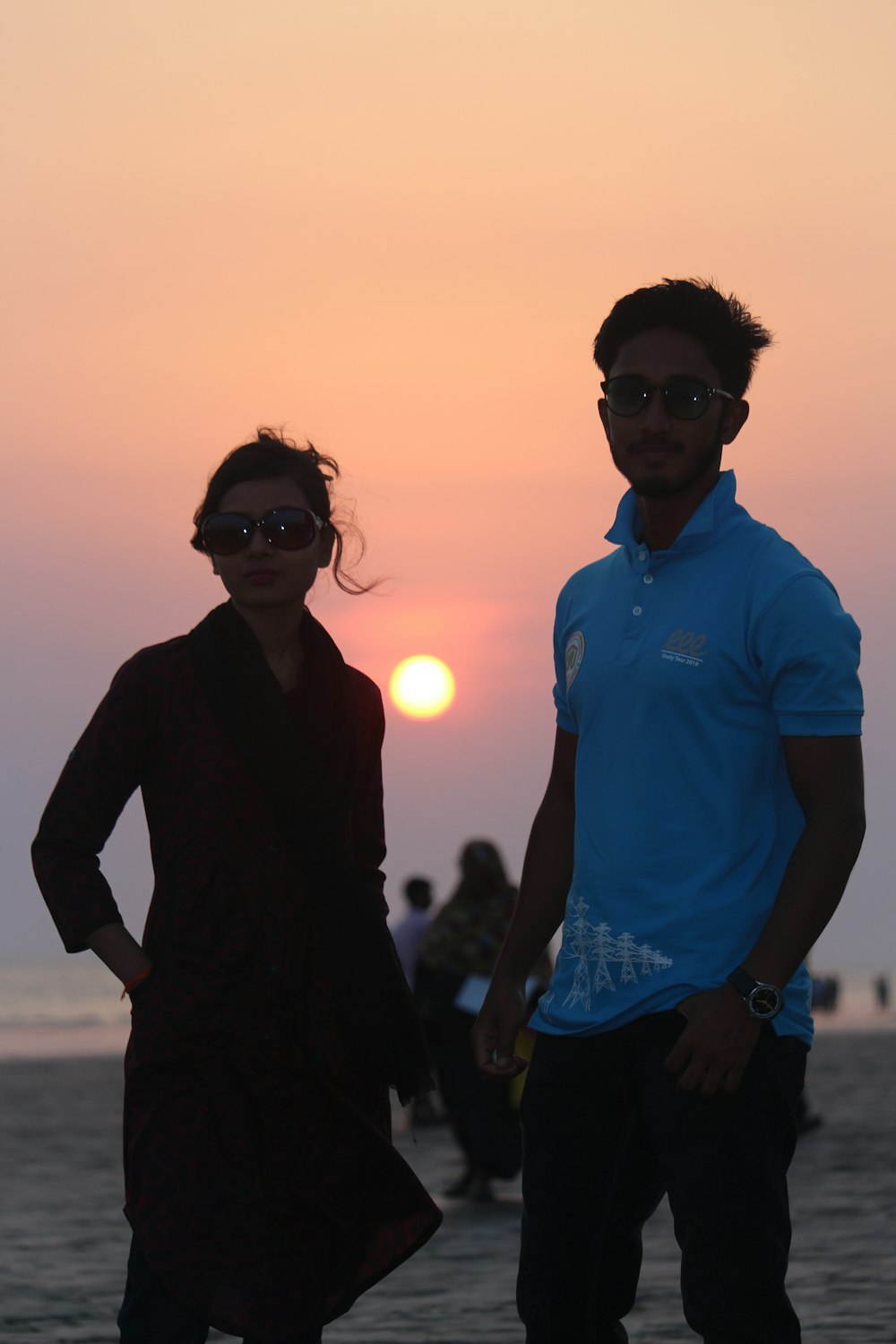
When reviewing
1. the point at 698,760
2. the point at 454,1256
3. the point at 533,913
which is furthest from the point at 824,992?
the point at 698,760

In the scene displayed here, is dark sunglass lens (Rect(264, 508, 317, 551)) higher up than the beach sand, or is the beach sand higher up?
dark sunglass lens (Rect(264, 508, 317, 551))

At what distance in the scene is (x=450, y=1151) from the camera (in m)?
14.0

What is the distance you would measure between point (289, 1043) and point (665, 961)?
34.3 inches

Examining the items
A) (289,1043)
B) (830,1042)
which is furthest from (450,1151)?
(830,1042)

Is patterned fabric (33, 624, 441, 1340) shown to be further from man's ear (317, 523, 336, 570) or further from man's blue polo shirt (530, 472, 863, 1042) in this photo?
man's blue polo shirt (530, 472, 863, 1042)

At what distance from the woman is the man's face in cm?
74

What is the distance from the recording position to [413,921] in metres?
15.5

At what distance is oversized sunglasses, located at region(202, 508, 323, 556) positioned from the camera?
4098 mm

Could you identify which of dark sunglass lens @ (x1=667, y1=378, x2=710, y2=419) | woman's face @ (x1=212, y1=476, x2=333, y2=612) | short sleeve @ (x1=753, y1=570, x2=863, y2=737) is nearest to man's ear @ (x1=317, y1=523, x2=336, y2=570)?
woman's face @ (x1=212, y1=476, x2=333, y2=612)

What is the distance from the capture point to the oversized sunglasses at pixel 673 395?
385 cm

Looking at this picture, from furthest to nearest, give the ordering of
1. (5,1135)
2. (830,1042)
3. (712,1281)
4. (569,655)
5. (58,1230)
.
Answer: (830,1042) < (5,1135) < (58,1230) < (569,655) < (712,1281)

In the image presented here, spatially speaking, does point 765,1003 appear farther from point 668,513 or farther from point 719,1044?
point 668,513

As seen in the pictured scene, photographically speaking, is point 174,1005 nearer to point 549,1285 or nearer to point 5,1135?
point 549,1285

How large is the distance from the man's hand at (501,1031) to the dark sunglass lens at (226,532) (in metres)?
1.09
